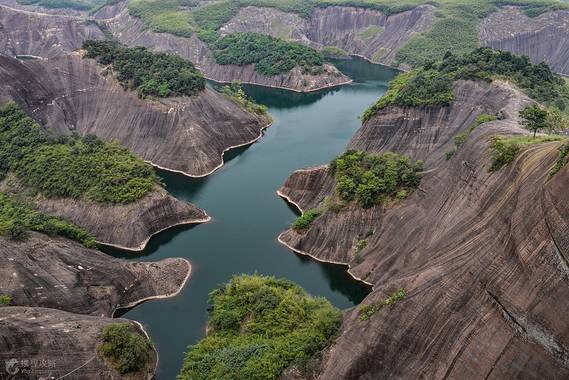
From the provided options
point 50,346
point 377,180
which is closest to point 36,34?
point 377,180

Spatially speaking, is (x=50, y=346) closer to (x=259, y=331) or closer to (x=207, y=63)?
(x=259, y=331)

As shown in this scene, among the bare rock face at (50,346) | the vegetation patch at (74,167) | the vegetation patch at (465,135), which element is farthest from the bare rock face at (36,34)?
the bare rock face at (50,346)

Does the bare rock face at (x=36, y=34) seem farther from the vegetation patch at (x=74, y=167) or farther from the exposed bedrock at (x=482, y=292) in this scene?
the exposed bedrock at (x=482, y=292)

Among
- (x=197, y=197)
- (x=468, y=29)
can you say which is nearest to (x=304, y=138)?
(x=197, y=197)

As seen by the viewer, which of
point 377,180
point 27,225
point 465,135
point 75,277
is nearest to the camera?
point 75,277

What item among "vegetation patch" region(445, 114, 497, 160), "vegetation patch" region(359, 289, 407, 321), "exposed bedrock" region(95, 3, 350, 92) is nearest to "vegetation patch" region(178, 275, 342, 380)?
"vegetation patch" region(359, 289, 407, 321)

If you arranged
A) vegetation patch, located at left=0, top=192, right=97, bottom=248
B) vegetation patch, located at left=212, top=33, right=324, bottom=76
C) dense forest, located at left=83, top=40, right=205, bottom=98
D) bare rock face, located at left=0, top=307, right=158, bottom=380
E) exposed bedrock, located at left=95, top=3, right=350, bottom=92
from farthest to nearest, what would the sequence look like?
vegetation patch, located at left=212, top=33, right=324, bottom=76
exposed bedrock, located at left=95, top=3, right=350, bottom=92
dense forest, located at left=83, top=40, right=205, bottom=98
vegetation patch, located at left=0, top=192, right=97, bottom=248
bare rock face, located at left=0, top=307, right=158, bottom=380

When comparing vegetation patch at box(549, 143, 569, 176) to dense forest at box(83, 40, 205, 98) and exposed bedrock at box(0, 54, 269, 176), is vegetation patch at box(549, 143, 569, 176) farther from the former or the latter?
dense forest at box(83, 40, 205, 98)
